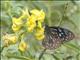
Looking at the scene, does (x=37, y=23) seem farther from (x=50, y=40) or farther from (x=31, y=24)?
(x=50, y=40)

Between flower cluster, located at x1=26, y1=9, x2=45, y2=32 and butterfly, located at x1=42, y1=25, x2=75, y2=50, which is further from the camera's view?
butterfly, located at x1=42, y1=25, x2=75, y2=50

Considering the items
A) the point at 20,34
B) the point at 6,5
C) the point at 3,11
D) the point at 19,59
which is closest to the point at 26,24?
the point at 20,34

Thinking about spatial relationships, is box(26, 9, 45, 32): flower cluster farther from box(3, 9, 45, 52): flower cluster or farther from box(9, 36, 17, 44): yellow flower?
box(9, 36, 17, 44): yellow flower

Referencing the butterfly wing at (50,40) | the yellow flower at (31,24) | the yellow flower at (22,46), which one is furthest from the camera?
A: the butterfly wing at (50,40)

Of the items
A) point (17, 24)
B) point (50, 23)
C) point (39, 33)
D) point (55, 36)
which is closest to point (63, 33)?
point (55, 36)

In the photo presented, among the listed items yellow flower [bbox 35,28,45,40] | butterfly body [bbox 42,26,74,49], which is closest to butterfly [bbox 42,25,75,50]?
butterfly body [bbox 42,26,74,49]

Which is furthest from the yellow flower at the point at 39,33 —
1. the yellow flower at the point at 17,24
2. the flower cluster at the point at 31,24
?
the yellow flower at the point at 17,24

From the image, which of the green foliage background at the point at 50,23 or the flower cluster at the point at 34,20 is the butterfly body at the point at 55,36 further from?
the flower cluster at the point at 34,20
